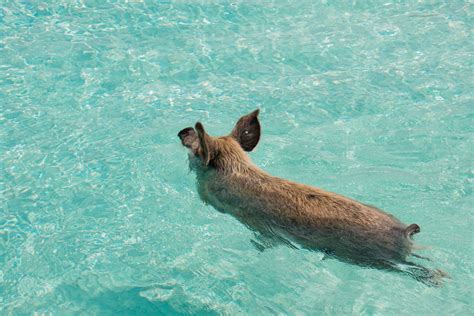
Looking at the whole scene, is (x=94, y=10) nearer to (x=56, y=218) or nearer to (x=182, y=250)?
(x=56, y=218)

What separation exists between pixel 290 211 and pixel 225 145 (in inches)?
50.7

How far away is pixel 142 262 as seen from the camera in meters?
7.20

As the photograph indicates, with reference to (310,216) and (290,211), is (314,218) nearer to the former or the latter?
(310,216)

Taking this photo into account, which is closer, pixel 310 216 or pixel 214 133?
pixel 310 216

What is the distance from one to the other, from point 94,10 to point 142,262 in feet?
22.5

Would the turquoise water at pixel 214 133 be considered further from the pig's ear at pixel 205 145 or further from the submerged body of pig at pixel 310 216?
the pig's ear at pixel 205 145

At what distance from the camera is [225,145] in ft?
22.5

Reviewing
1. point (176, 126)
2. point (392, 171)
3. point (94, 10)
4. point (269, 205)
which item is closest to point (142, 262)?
point (269, 205)

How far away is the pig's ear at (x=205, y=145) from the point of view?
6188 mm

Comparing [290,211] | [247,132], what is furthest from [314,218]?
[247,132]

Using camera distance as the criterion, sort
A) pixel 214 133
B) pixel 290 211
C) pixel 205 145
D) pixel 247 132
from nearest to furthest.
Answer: pixel 290 211
pixel 205 145
pixel 247 132
pixel 214 133

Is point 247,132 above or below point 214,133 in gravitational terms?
above

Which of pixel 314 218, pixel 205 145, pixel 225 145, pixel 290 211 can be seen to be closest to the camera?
pixel 314 218

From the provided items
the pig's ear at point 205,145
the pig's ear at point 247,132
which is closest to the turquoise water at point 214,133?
the pig's ear at point 247,132
